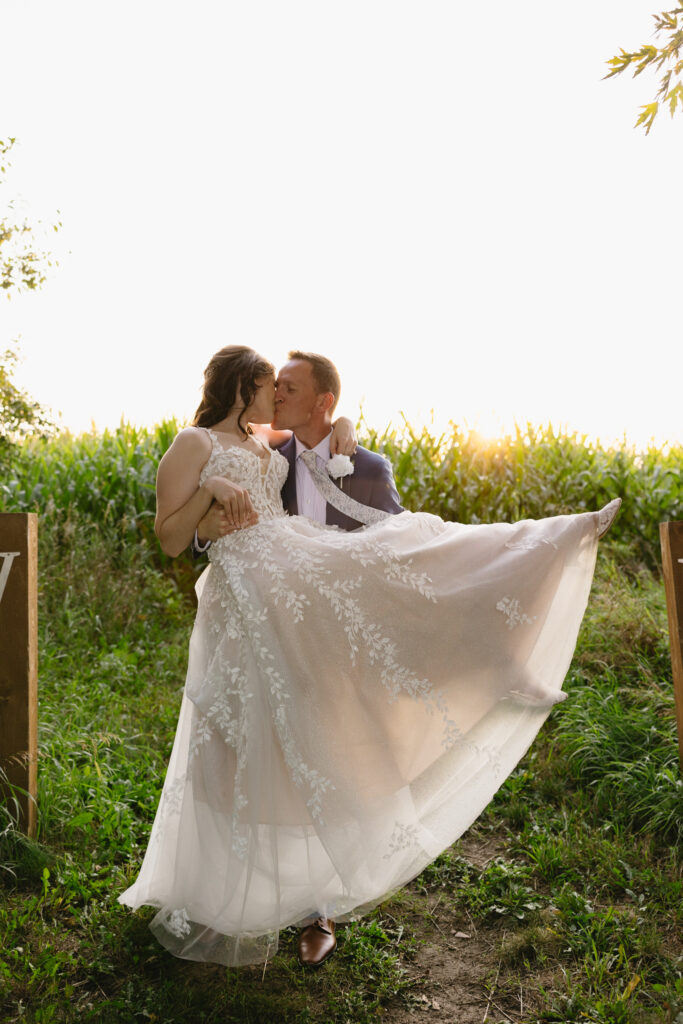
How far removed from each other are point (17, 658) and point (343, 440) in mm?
1921

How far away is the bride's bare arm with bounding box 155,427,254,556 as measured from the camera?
3053 millimetres

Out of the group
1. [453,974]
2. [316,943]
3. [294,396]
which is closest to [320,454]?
[294,396]

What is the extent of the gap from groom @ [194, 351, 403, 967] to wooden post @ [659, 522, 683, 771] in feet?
4.08

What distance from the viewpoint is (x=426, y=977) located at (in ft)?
10.4

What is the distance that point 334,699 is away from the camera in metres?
2.83

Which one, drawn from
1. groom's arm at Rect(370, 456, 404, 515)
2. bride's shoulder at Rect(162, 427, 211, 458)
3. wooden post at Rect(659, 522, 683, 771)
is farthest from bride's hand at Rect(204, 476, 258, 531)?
wooden post at Rect(659, 522, 683, 771)

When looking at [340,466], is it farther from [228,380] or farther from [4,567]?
[4,567]

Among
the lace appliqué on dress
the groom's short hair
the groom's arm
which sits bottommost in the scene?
the lace appliqué on dress

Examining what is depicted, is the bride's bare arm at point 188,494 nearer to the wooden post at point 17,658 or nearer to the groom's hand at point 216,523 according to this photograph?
the groom's hand at point 216,523

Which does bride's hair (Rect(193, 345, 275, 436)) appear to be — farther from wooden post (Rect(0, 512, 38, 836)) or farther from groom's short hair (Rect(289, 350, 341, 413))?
wooden post (Rect(0, 512, 38, 836))

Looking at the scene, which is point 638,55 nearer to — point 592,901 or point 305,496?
point 305,496

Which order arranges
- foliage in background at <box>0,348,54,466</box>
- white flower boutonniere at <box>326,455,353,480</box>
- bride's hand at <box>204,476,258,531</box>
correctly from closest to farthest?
bride's hand at <box>204,476,258,531</box> → white flower boutonniere at <box>326,455,353,480</box> → foliage in background at <box>0,348,54,466</box>

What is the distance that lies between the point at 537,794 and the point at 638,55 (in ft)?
12.5

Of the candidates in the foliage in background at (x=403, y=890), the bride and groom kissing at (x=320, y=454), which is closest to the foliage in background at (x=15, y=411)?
the foliage in background at (x=403, y=890)
